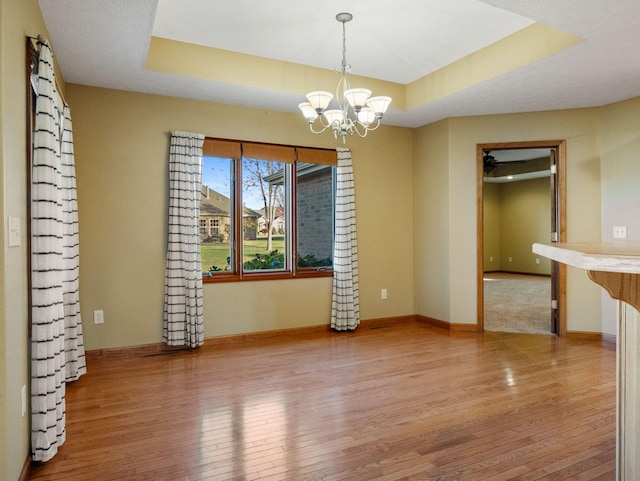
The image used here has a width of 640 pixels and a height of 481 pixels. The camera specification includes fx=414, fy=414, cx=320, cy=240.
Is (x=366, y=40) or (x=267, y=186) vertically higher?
(x=366, y=40)

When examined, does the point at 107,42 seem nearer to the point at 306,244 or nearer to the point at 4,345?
the point at 4,345

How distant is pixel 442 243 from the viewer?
4.96 m

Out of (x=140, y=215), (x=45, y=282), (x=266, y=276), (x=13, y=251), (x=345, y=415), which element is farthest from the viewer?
(x=266, y=276)

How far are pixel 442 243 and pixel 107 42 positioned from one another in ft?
12.7

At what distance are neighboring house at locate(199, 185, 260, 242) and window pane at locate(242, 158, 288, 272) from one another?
10 centimetres

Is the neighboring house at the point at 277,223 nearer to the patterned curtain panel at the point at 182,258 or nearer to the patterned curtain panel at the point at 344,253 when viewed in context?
the patterned curtain panel at the point at 344,253

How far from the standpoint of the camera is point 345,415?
2.62 meters

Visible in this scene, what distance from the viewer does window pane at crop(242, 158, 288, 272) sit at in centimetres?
457

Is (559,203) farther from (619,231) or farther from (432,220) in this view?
(432,220)

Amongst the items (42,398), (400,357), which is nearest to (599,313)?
(400,357)

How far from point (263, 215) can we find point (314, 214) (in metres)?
0.63

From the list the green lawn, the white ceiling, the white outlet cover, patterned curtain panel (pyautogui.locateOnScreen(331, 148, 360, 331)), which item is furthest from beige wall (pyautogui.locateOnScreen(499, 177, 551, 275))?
the green lawn

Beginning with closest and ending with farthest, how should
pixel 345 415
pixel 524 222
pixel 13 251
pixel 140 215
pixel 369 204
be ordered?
pixel 13 251, pixel 345 415, pixel 140 215, pixel 369 204, pixel 524 222

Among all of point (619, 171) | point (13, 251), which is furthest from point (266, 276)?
point (619, 171)
